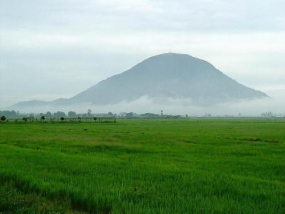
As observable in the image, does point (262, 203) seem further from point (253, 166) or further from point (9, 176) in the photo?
point (9, 176)

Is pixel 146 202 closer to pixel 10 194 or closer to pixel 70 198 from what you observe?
pixel 70 198

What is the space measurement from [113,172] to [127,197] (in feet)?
11.3

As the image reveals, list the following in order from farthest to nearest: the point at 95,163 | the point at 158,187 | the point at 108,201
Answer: the point at 95,163 → the point at 158,187 → the point at 108,201

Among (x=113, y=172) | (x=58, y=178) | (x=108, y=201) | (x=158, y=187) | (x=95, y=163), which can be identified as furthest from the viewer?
(x=95, y=163)

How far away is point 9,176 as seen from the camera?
1110cm

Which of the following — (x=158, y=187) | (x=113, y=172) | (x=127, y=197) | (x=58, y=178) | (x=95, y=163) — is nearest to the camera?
(x=127, y=197)

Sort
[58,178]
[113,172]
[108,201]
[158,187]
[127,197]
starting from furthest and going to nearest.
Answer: [113,172]
[58,178]
[158,187]
[127,197]
[108,201]

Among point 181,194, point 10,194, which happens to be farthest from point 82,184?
point 181,194

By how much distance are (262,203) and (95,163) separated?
7263 mm

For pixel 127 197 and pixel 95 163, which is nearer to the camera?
pixel 127 197

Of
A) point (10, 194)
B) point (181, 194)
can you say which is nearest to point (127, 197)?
point (181, 194)

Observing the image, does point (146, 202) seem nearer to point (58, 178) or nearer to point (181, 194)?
point (181, 194)

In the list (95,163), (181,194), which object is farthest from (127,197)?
(95,163)

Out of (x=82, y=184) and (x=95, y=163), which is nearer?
(x=82, y=184)
